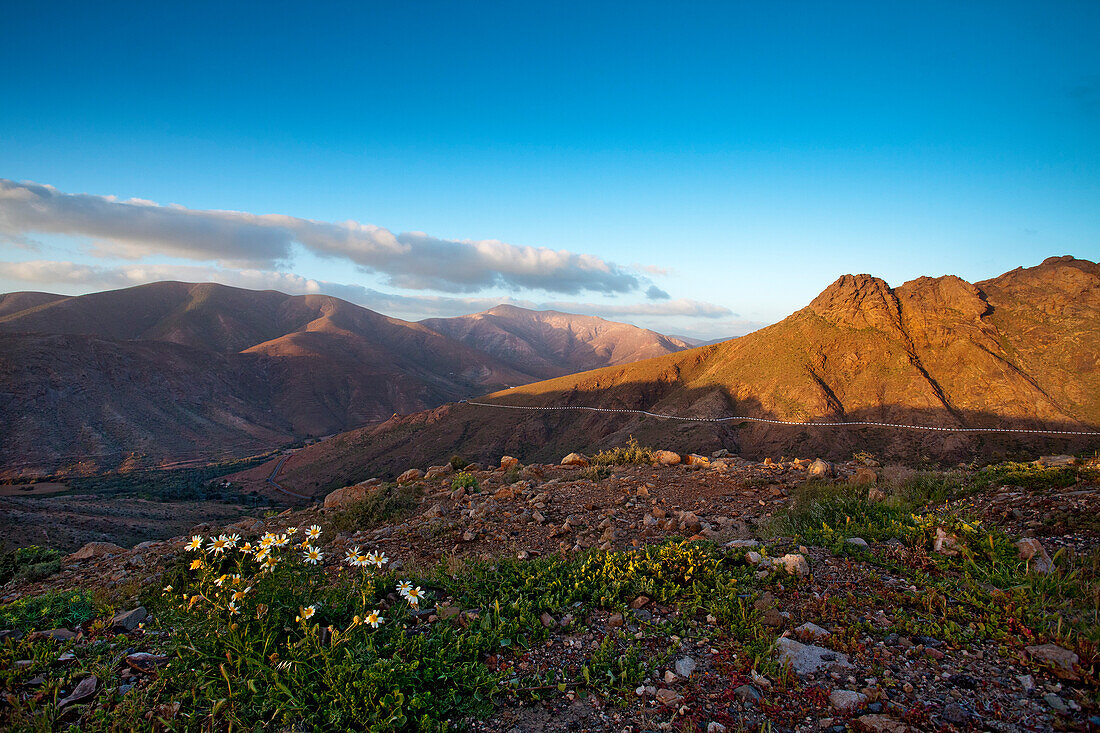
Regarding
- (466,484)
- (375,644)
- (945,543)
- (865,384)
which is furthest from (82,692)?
(865,384)

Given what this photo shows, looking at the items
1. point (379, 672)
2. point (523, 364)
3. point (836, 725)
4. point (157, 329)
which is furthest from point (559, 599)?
point (523, 364)

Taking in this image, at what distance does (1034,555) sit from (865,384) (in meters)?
37.8

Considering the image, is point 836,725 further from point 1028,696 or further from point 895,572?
point 895,572

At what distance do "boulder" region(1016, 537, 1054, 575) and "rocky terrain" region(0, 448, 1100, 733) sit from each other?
0.05 ft

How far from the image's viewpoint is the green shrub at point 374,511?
720cm

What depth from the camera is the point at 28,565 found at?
657 centimetres

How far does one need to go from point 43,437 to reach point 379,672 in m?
74.0

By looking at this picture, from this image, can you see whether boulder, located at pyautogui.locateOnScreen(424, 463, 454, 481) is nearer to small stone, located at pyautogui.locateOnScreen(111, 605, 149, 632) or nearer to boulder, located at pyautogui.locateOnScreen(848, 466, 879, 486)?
small stone, located at pyautogui.locateOnScreen(111, 605, 149, 632)

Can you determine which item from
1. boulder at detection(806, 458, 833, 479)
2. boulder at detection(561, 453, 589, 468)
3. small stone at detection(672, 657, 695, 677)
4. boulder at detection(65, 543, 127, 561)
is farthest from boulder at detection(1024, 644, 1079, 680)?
boulder at detection(65, 543, 127, 561)

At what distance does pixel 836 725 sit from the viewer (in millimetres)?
2385

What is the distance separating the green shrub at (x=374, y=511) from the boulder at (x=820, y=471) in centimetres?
708

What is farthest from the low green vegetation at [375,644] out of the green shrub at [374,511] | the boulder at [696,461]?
the boulder at [696,461]

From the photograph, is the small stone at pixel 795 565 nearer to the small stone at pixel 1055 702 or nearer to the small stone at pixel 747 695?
the small stone at pixel 747 695

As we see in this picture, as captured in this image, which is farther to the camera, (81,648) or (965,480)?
(965,480)
